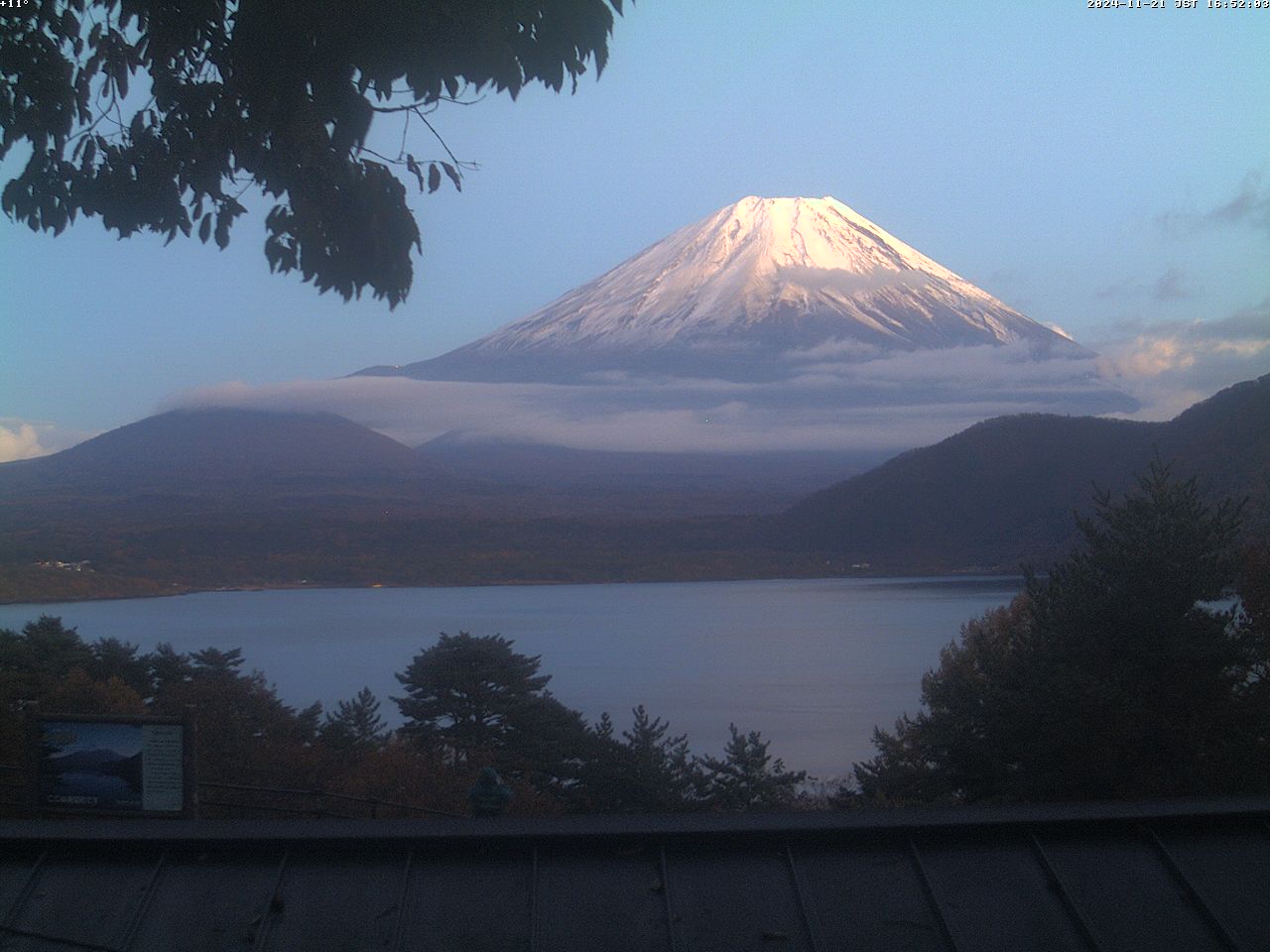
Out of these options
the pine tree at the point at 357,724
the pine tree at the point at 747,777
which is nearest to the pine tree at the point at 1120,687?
the pine tree at the point at 747,777

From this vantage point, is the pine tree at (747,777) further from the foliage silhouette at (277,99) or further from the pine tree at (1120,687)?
the foliage silhouette at (277,99)

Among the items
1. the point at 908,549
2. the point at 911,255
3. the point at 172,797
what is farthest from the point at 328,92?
the point at 911,255

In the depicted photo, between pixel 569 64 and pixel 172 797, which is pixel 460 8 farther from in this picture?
pixel 172 797

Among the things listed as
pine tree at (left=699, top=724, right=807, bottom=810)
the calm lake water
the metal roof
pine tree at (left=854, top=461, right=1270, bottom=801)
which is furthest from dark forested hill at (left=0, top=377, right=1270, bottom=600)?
the metal roof

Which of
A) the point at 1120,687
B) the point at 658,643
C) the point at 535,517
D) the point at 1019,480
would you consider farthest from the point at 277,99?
the point at 535,517

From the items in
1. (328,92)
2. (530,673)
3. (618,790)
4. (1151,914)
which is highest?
(328,92)

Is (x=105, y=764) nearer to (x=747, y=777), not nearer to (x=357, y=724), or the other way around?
(x=747, y=777)
